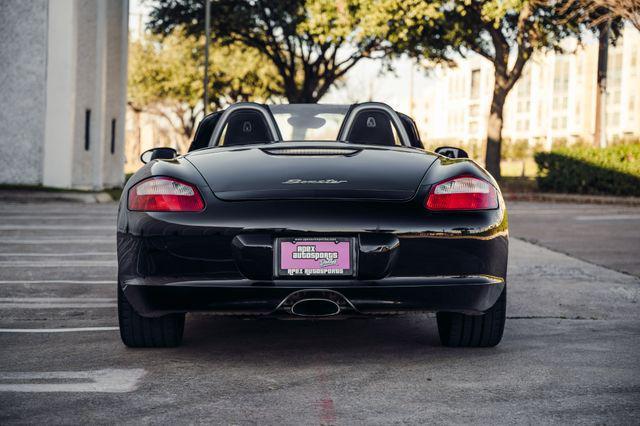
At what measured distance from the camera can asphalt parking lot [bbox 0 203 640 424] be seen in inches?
155

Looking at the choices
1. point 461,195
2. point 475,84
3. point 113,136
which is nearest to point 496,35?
point 113,136

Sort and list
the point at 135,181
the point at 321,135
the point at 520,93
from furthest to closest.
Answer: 1. the point at 520,93
2. the point at 321,135
3. the point at 135,181

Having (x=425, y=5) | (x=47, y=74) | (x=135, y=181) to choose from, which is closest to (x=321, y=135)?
(x=135, y=181)

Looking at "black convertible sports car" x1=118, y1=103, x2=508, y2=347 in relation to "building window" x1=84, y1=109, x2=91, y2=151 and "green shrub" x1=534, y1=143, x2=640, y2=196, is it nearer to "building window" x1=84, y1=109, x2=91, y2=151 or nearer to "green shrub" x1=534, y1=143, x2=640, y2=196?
"building window" x1=84, y1=109, x2=91, y2=151

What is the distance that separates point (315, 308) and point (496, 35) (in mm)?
25801

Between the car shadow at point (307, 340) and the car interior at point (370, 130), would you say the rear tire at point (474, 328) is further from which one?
the car interior at point (370, 130)

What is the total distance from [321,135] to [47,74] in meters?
17.1

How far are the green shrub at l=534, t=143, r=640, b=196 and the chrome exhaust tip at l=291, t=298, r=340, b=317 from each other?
22108 mm

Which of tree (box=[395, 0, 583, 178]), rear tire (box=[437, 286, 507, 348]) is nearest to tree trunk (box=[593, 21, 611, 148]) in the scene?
tree (box=[395, 0, 583, 178])

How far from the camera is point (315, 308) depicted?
4.58 m

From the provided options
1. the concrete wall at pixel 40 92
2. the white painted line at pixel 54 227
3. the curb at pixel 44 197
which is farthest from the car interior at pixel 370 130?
the concrete wall at pixel 40 92

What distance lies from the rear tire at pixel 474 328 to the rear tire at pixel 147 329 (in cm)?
142

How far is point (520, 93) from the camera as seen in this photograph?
118 meters

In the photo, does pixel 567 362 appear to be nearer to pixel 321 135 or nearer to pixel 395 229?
pixel 395 229
